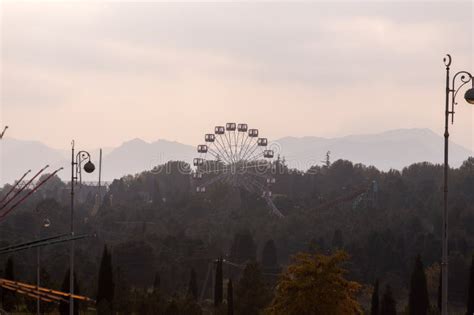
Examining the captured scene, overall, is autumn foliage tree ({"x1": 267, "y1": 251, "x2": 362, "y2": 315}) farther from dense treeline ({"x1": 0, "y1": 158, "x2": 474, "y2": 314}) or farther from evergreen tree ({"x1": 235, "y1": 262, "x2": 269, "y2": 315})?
evergreen tree ({"x1": 235, "y1": 262, "x2": 269, "y2": 315})

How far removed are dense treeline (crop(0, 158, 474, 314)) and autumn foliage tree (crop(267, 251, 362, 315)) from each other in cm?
1129

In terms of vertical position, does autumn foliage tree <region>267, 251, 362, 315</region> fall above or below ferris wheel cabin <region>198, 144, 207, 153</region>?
below

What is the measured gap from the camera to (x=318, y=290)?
55.4 metres

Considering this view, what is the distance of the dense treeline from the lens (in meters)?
92.8

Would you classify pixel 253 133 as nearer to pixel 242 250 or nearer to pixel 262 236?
pixel 262 236

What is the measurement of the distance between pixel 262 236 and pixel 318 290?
252 ft

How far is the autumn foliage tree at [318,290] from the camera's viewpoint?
181 feet

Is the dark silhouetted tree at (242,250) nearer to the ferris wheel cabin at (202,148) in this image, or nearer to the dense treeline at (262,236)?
the dense treeline at (262,236)

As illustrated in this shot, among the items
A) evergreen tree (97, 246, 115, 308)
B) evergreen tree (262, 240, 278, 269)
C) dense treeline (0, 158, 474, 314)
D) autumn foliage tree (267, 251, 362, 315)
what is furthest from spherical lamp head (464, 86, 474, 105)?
evergreen tree (262, 240, 278, 269)

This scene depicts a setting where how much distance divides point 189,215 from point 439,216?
43.6 m

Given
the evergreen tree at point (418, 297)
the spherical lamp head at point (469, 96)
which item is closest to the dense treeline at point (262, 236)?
the evergreen tree at point (418, 297)

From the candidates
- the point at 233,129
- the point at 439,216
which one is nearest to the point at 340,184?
the point at 233,129

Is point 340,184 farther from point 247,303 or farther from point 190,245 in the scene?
point 247,303

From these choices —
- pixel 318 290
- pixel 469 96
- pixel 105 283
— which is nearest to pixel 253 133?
pixel 105 283
